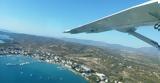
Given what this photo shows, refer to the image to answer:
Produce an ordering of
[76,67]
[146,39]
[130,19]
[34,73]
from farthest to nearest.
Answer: [76,67] → [34,73] → [146,39] → [130,19]

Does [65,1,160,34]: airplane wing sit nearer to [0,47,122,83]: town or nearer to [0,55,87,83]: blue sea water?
[0,55,87,83]: blue sea water

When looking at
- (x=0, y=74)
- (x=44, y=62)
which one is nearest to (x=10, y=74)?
(x=0, y=74)

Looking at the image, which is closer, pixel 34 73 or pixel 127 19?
A: pixel 127 19

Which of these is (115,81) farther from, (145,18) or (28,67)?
(145,18)

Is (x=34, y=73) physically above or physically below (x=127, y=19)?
below

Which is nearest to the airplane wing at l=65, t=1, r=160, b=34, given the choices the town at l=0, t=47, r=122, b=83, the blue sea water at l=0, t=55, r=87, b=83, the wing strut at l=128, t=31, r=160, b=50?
the wing strut at l=128, t=31, r=160, b=50

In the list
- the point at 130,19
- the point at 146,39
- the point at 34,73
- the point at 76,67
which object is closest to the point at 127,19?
the point at 130,19

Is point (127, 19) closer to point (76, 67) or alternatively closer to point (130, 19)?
point (130, 19)

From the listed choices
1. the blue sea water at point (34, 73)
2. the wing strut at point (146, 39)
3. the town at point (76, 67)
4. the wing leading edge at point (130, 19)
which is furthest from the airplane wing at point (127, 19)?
the town at point (76, 67)
